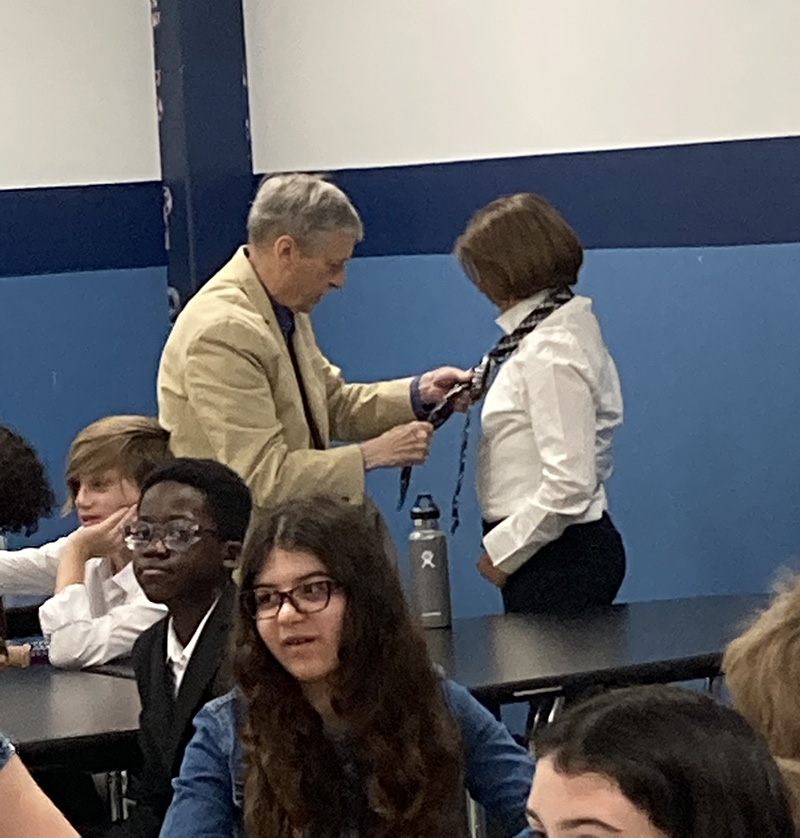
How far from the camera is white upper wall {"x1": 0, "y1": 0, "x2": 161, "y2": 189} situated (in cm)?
521

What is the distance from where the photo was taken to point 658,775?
122 cm

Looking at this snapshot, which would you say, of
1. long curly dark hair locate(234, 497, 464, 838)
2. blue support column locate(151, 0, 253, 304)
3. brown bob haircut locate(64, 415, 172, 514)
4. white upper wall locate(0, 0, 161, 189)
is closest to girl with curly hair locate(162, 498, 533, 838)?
long curly dark hair locate(234, 497, 464, 838)

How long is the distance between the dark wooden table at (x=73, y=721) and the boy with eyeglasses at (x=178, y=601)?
59 mm

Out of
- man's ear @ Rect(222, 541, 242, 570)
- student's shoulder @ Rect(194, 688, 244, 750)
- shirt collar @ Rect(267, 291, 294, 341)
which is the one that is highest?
shirt collar @ Rect(267, 291, 294, 341)

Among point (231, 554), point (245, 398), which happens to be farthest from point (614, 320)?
A: point (231, 554)

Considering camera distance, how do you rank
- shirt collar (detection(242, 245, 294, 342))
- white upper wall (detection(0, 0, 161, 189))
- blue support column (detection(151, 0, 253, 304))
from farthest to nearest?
1. white upper wall (detection(0, 0, 161, 189))
2. blue support column (detection(151, 0, 253, 304))
3. shirt collar (detection(242, 245, 294, 342))

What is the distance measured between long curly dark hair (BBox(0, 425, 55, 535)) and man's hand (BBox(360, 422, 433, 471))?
930 mm

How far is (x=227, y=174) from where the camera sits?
16.7ft

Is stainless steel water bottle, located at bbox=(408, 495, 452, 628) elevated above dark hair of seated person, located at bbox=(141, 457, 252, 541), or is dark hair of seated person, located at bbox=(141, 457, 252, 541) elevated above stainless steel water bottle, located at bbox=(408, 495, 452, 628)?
dark hair of seated person, located at bbox=(141, 457, 252, 541)

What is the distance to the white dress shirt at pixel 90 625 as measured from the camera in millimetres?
3371

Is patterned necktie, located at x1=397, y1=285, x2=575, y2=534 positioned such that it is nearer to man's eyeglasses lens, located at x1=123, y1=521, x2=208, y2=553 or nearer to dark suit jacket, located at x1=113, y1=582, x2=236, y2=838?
man's eyeglasses lens, located at x1=123, y1=521, x2=208, y2=553

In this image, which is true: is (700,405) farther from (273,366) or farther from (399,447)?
(273,366)

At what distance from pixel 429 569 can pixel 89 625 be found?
0.68 m

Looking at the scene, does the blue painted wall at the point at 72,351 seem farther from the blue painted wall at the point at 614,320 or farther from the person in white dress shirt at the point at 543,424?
the person in white dress shirt at the point at 543,424
